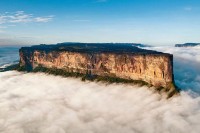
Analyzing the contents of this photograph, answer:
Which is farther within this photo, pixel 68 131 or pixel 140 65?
pixel 140 65

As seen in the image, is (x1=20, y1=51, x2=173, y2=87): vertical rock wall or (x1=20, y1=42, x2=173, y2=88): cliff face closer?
(x1=20, y1=51, x2=173, y2=87): vertical rock wall

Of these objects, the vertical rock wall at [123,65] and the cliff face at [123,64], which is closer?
the vertical rock wall at [123,65]

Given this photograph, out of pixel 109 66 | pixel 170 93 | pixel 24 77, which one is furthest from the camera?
pixel 24 77

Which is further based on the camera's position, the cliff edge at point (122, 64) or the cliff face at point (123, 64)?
the cliff face at point (123, 64)

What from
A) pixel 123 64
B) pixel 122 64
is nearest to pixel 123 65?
pixel 123 64

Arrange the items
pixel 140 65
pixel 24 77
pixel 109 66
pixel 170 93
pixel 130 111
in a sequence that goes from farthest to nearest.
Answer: pixel 24 77
pixel 109 66
pixel 140 65
pixel 170 93
pixel 130 111

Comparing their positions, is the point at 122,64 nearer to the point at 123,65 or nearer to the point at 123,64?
the point at 123,64

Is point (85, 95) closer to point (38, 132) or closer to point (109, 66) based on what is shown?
point (109, 66)

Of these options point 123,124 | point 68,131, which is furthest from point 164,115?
point 68,131
